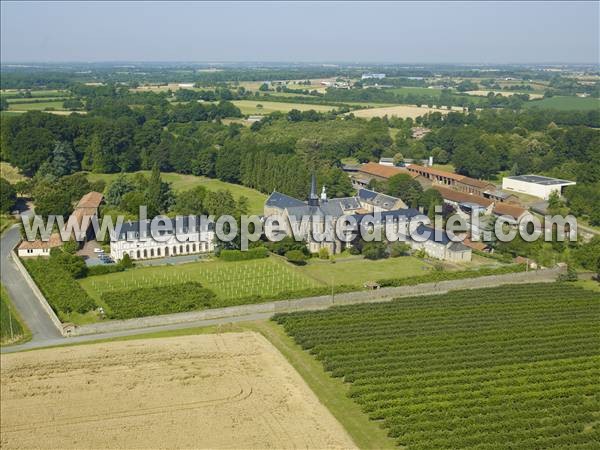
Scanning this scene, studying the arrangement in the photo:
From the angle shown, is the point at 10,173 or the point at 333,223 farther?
the point at 10,173

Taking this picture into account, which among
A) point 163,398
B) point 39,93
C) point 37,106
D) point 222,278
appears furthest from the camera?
point 39,93

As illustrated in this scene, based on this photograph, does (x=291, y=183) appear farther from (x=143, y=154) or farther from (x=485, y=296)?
(x=485, y=296)

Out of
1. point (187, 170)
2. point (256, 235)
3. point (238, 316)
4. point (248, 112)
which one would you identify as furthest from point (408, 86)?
point (238, 316)

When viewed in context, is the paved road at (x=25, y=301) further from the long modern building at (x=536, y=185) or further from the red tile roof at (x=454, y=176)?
the long modern building at (x=536, y=185)

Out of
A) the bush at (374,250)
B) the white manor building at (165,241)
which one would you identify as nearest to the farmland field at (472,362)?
the bush at (374,250)

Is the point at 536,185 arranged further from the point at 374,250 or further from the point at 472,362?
the point at 472,362

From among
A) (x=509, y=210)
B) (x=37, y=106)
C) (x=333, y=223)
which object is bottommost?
(x=509, y=210)

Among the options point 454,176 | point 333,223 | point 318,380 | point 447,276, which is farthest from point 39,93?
point 318,380

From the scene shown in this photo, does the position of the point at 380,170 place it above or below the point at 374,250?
above
